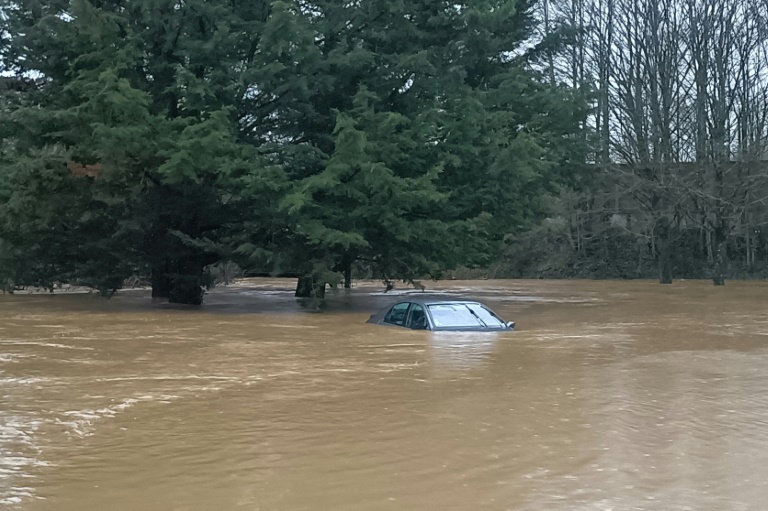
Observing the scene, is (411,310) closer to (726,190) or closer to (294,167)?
(294,167)

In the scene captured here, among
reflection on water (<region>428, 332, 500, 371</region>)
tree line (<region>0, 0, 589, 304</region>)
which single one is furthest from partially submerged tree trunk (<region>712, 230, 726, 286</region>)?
reflection on water (<region>428, 332, 500, 371</region>)

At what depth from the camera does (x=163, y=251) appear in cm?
2855

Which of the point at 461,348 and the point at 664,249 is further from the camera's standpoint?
the point at 664,249

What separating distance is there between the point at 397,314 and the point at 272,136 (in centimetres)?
979

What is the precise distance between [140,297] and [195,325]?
1371 centimetres

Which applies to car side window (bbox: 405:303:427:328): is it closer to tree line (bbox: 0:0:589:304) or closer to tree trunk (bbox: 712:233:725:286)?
tree line (bbox: 0:0:589:304)

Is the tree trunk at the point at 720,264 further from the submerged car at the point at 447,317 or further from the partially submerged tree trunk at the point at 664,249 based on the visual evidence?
the submerged car at the point at 447,317

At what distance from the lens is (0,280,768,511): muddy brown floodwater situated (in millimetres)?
7129

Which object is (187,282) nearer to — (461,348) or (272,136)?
(272,136)

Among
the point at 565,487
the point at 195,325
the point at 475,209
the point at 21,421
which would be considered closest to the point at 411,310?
the point at 195,325

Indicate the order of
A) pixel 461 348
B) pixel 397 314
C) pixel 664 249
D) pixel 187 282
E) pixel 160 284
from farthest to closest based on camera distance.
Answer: pixel 664 249, pixel 160 284, pixel 187 282, pixel 397 314, pixel 461 348

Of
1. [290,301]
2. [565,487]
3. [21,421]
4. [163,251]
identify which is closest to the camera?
[565,487]

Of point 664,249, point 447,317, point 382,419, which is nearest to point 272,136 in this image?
point 447,317

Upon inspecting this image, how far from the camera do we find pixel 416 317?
19.3 metres
